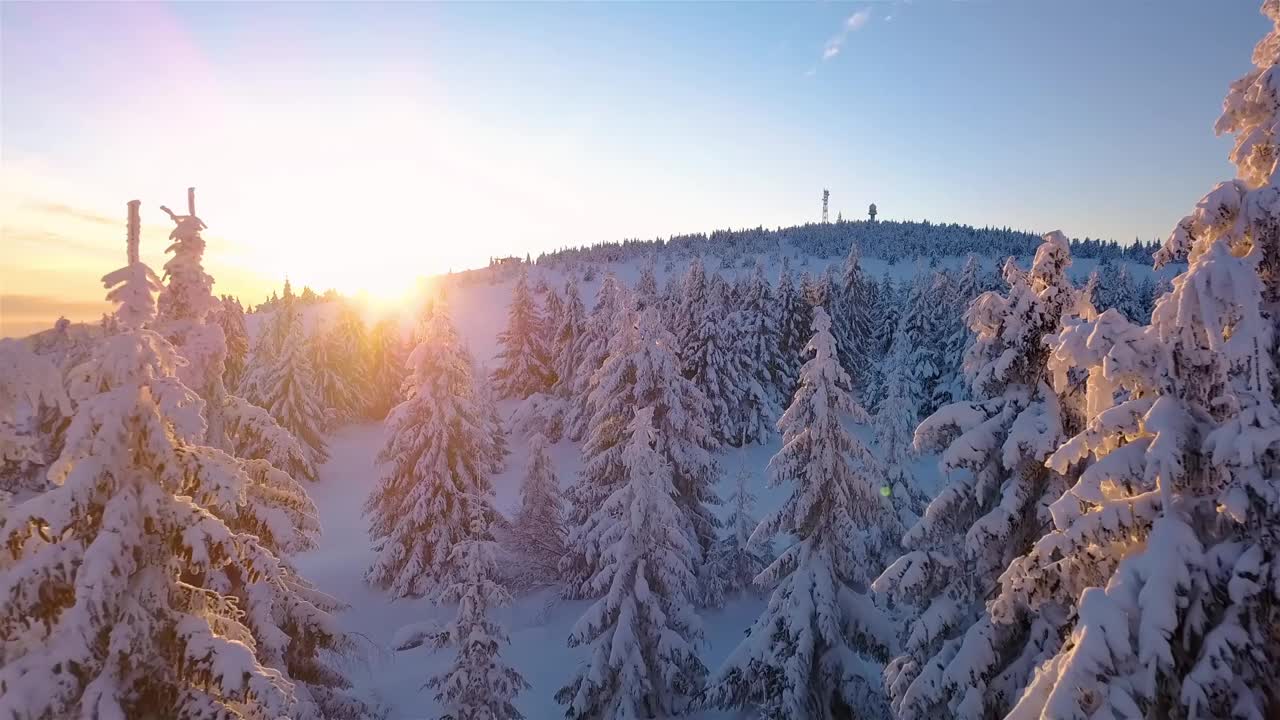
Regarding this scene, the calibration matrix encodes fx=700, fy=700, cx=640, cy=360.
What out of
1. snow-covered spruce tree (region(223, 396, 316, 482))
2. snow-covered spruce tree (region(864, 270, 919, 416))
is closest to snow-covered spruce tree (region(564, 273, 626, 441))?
snow-covered spruce tree (region(223, 396, 316, 482))

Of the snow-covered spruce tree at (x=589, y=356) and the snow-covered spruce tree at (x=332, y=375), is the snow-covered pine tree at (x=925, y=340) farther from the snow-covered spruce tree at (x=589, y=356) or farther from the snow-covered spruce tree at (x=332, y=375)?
the snow-covered spruce tree at (x=332, y=375)

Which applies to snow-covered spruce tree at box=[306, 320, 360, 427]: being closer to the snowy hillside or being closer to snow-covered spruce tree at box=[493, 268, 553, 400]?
the snowy hillside

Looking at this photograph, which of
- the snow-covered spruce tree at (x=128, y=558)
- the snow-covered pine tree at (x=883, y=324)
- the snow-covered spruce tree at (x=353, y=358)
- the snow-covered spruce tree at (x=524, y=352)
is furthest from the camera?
the snow-covered spruce tree at (x=353, y=358)

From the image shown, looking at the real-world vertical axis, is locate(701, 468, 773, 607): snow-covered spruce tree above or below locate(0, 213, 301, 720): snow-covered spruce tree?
below

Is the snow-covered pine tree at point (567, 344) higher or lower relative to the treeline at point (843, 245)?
lower

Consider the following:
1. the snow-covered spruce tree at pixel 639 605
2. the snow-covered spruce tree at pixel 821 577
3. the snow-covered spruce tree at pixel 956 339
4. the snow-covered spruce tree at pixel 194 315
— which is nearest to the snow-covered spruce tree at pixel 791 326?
the snow-covered spruce tree at pixel 956 339

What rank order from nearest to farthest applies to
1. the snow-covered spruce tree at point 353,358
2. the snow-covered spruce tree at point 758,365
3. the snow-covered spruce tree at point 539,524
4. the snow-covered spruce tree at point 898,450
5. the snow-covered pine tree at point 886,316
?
→ the snow-covered spruce tree at point 898,450 → the snow-covered spruce tree at point 539,524 → the snow-covered spruce tree at point 758,365 → the snow-covered spruce tree at point 353,358 → the snow-covered pine tree at point 886,316

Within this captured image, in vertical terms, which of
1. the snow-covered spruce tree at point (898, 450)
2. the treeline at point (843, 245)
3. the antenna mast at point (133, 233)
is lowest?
the snow-covered spruce tree at point (898, 450)

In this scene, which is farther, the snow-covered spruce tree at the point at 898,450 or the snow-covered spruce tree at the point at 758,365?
the snow-covered spruce tree at the point at 758,365
